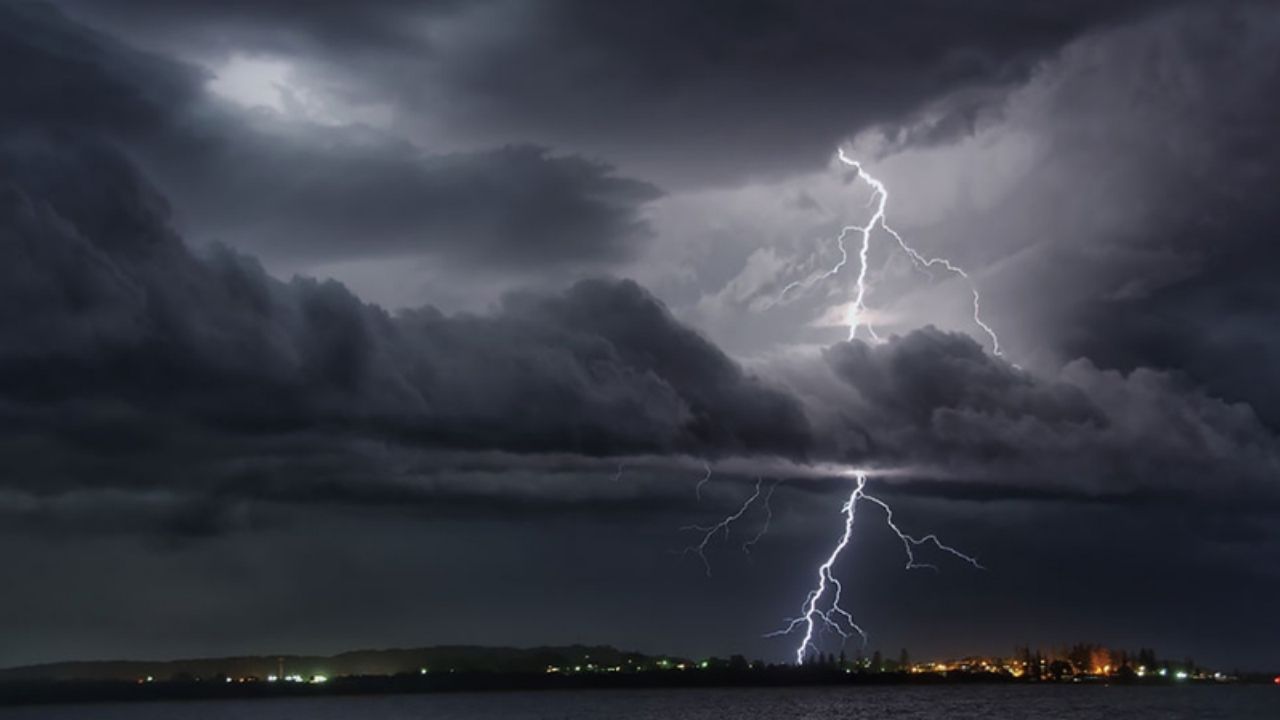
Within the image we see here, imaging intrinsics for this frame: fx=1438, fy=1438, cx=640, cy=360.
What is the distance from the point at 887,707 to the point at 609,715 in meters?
40.9

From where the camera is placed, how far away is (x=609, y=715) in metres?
176

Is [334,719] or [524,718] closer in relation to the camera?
[524,718]

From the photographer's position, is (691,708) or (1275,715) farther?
(691,708)

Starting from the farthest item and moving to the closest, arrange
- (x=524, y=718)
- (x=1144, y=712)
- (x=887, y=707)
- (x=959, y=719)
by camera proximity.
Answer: (x=887, y=707)
(x=524, y=718)
(x=1144, y=712)
(x=959, y=719)

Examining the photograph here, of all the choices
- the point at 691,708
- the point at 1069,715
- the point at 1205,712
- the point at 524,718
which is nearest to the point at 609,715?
the point at 524,718

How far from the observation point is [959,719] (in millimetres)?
155000

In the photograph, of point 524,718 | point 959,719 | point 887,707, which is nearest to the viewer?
point 959,719

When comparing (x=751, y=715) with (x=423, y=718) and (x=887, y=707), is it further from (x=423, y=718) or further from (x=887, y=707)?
(x=423, y=718)

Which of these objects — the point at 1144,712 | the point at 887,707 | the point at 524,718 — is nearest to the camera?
the point at 1144,712

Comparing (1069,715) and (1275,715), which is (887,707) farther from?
(1275,715)

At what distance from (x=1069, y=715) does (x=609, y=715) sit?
54213 millimetres

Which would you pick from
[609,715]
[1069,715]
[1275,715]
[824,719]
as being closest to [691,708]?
[609,715]

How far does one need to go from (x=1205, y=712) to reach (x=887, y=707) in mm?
40934

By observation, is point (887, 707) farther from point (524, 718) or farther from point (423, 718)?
point (423, 718)
